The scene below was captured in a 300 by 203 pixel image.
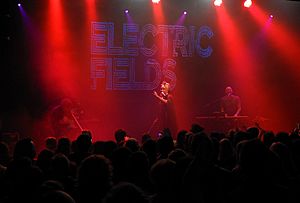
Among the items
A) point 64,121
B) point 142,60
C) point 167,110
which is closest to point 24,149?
point 64,121

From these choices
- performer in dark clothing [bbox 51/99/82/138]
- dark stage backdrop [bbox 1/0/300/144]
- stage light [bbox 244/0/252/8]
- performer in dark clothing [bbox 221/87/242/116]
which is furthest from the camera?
stage light [bbox 244/0/252/8]

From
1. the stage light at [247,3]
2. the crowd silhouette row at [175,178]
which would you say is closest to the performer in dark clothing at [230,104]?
the stage light at [247,3]

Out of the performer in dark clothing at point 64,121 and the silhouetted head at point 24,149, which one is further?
the performer in dark clothing at point 64,121

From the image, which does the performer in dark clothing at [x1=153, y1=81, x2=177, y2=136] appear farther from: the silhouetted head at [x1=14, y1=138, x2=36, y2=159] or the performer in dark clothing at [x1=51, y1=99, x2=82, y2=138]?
the silhouetted head at [x1=14, y1=138, x2=36, y2=159]

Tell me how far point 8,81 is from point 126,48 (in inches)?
184

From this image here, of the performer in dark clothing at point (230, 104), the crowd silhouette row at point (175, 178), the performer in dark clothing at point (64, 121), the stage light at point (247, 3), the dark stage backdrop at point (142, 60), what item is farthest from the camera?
the stage light at point (247, 3)

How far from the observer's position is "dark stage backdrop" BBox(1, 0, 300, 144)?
14.4m

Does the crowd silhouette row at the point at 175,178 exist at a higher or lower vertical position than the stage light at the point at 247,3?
lower

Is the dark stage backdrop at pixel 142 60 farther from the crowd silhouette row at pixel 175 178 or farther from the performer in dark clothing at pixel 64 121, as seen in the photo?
the crowd silhouette row at pixel 175 178

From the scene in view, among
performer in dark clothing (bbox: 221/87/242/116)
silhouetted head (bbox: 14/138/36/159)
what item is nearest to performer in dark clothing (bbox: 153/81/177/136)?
performer in dark clothing (bbox: 221/87/242/116)

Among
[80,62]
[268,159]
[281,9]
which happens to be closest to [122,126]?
[80,62]

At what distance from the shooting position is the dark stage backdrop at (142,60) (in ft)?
47.3

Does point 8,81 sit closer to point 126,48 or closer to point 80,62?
point 80,62

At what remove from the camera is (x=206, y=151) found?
3242 millimetres
